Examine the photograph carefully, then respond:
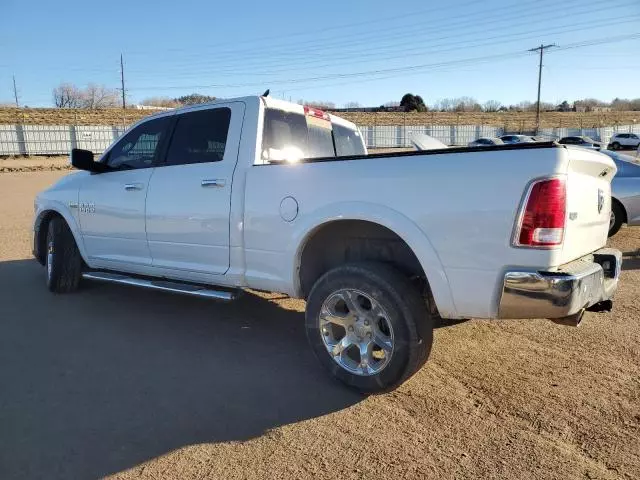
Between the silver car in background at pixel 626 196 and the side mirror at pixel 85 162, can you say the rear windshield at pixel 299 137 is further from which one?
the silver car in background at pixel 626 196

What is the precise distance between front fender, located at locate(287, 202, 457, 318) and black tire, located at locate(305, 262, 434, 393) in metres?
0.16

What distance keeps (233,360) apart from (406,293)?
5.16 feet

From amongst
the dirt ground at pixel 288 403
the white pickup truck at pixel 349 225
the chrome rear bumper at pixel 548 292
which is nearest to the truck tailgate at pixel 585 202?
the white pickup truck at pixel 349 225

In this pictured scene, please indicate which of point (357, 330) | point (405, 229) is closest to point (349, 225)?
point (405, 229)

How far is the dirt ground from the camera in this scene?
2711 mm

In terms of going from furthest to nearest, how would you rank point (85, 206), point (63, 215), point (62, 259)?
point (62, 259) → point (63, 215) → point (85, 206)

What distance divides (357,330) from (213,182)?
174 centimetres

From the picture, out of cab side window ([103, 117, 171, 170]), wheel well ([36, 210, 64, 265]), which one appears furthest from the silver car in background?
wheel well ([36, 210, 64, 265])

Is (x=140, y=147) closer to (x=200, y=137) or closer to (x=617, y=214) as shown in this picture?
(x=200, y=137)

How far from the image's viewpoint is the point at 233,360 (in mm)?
4012

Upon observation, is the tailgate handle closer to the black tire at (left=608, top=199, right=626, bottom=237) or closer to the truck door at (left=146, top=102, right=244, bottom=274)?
the truck door at (left=146, top=102, right=244, bottom=274)

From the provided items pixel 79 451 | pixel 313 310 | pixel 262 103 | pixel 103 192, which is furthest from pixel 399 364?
pixel 103 192

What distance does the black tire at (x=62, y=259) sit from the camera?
5.75m

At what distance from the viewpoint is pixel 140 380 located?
144 inches
